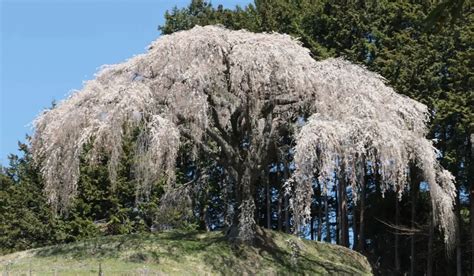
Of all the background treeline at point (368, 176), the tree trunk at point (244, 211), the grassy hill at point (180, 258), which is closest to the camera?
the grassy hill at point (180, 258)

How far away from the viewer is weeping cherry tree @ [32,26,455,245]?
41.4 ft

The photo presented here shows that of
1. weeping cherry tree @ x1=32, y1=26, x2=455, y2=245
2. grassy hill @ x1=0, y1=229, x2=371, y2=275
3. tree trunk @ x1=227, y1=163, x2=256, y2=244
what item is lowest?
grassy hill @ x1=0, y1=229, x2=371, y2=275

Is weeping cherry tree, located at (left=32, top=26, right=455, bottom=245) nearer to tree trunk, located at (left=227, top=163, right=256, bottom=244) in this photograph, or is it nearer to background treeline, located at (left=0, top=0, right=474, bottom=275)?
tree trunk, located at (left=227, top=163, right=256, bottom=244)

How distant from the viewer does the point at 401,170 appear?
13219mm

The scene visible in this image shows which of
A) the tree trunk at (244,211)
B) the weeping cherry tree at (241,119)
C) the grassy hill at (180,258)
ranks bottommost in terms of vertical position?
the grassy hill at (180,258)

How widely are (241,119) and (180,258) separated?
3.52 metres

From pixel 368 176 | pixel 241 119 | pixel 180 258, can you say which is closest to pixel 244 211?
pixel 180 258

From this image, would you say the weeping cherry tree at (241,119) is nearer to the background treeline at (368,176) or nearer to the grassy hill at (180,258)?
the grassy hill at (180,258)

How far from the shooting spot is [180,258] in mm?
13305

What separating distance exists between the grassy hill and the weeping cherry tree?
731 mm

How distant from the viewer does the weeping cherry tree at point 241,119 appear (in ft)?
41.4

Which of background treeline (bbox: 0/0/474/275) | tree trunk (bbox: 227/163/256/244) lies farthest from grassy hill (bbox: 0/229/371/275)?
background treeline (bbox: 0/0/474/275)

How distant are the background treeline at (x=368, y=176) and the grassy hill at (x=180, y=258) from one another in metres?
3.86

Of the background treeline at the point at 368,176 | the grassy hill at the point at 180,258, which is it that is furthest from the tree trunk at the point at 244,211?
the background treeline at the point at 368,176
